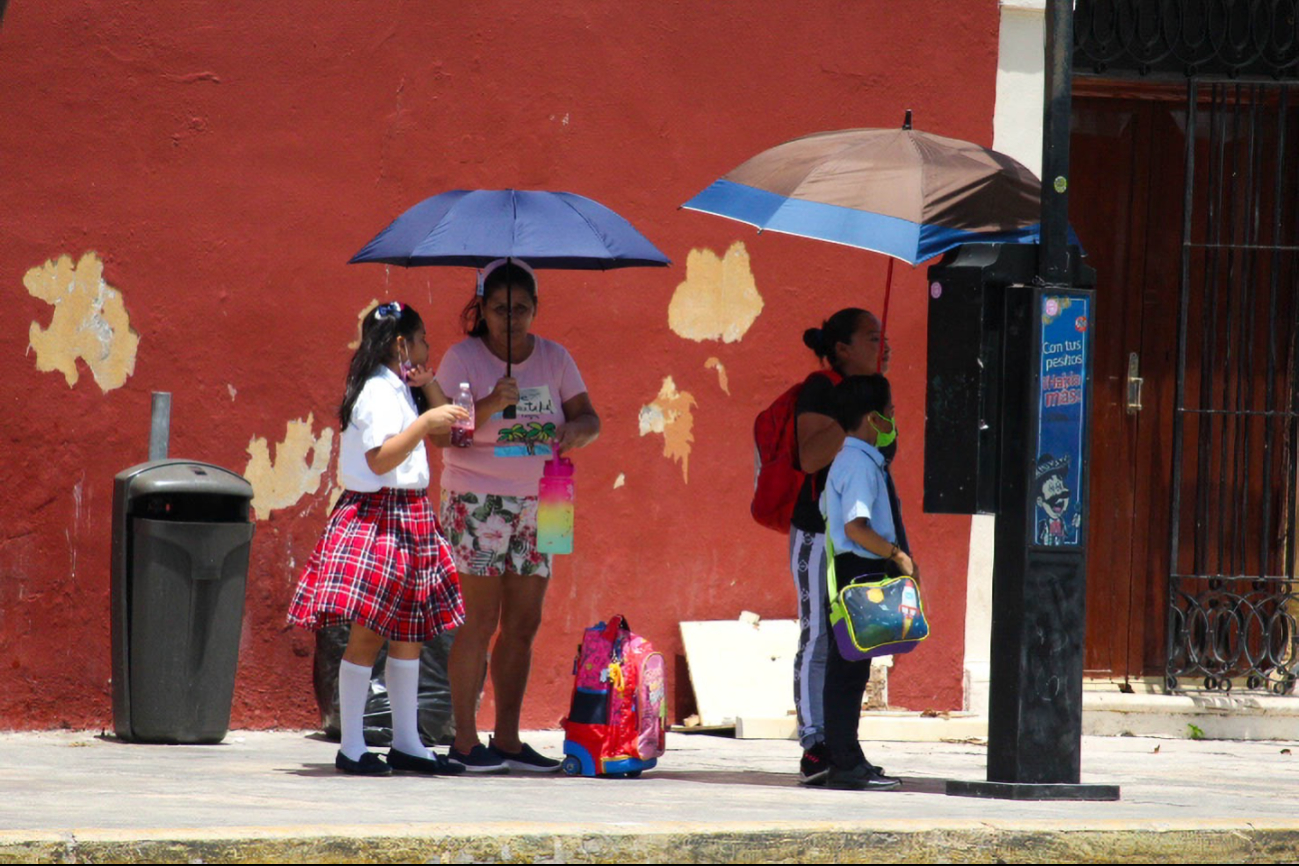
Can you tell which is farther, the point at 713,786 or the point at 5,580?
the point at 5,580

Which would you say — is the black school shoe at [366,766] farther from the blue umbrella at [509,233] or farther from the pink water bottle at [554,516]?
the blue umbrella at [509,233]

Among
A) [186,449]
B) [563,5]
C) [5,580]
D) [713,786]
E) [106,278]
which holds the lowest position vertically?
[713,786]

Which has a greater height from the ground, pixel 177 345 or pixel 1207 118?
pixel 1207 118

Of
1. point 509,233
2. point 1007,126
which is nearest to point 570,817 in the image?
point 509,233

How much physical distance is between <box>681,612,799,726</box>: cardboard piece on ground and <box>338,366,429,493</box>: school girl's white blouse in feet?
7.80

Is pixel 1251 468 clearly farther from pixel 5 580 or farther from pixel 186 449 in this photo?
pixel 5 580

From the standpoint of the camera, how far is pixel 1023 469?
6.07 meters

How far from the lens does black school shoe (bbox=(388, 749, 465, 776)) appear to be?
646 centimetres

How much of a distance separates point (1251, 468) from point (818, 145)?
12.4 ft

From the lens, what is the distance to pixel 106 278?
774cm

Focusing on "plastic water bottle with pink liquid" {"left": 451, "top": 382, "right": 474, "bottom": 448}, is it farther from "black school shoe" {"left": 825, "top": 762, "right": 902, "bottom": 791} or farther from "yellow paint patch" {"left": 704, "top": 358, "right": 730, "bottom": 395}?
"yellow paint patch" {"left": 704, "top": 358, "right": 730, "bottom": 395}

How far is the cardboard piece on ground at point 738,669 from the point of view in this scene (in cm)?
837

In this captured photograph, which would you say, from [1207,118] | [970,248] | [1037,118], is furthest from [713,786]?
[1207,118]

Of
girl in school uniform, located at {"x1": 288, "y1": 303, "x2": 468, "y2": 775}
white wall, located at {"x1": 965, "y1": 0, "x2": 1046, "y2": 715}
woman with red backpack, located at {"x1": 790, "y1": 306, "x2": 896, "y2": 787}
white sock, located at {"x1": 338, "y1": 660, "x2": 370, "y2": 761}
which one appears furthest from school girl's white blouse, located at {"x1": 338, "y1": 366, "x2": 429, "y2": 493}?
white wall, located at {"x1": 965, "y1": 0, "x2": 1046, "y2": 715}
